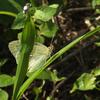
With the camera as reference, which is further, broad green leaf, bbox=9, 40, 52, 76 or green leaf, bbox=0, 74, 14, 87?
green leaf, bbox=0, 74, 14, 87

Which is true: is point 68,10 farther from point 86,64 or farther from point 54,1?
point 86,64

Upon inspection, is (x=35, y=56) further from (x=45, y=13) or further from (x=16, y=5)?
(x=16, y=5)

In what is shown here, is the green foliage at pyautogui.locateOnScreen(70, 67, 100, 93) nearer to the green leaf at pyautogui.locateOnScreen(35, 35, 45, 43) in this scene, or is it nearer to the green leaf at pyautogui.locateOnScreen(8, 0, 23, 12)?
the green leaf at pyautogui.locateOnScreen(35, 35, 45, 43)

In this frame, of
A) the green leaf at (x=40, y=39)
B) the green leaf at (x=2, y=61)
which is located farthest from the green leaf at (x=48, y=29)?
the green leaf at (x=2, y=61)

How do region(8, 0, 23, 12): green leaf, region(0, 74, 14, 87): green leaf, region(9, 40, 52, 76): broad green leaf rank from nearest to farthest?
region(9, 40, 52, 76): broad green leaf < region(0, 74, 14, 87): green leaf < region(8, 0, 23, 12): green leaf

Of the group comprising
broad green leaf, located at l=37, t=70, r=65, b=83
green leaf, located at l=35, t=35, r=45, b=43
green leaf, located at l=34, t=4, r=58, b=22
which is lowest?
broad green leaf, located at l=37, t=70, r=65, b=83

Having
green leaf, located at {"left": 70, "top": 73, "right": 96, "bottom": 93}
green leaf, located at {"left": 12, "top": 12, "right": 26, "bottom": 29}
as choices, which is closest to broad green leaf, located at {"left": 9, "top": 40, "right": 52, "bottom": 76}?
green leaf, located at {"left": 12, "top": 12, "right": 26, "bottom": 29}

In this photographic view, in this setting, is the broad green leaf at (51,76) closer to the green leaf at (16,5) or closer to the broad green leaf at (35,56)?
the broad green leaf at (35,56)

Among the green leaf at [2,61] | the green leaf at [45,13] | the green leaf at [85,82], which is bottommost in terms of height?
the green leaf at [85,82]

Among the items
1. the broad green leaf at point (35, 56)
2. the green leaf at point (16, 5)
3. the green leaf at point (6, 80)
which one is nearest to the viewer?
the broad green leaf at point (35, 56)
